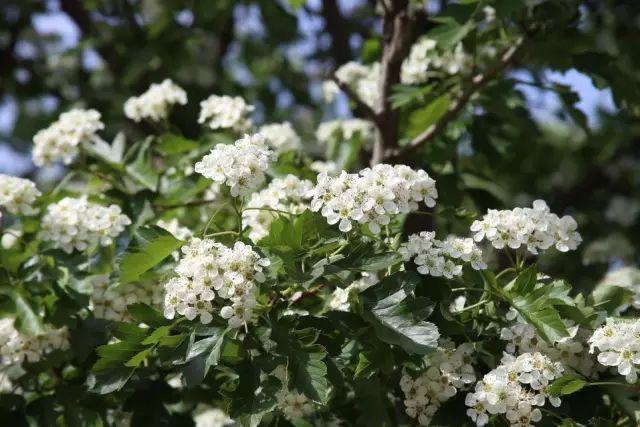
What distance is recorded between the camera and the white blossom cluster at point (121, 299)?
7.63 feet

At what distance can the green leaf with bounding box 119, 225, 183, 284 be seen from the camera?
2004mm

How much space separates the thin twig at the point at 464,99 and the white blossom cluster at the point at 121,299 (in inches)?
38.1

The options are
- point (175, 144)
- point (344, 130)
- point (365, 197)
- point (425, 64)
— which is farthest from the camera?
point (344, 130)

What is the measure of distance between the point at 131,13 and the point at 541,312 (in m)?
3.48

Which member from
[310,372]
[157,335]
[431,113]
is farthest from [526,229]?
[431,113]

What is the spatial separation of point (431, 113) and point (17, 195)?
133 centimetres

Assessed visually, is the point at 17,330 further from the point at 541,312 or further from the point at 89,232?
the point at 541,312

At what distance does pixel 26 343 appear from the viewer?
2359 mm

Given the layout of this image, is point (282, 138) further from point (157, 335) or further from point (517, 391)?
point (517, 391)

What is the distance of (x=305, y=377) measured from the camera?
1.84 m

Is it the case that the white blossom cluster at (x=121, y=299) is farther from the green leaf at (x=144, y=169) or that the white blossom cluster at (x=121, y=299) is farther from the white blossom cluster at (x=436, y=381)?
the white blossom cluster at (x=436, y=381)

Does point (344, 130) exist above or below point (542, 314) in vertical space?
below

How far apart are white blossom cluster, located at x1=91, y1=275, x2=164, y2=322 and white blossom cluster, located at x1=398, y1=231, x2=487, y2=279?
2.21 ft

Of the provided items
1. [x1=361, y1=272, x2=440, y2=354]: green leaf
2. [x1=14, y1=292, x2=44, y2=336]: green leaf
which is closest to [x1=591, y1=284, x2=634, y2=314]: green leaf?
[x1=361, y1=272, x2=440, y2=354]: green leaf
